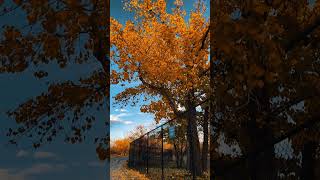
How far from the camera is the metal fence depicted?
10.9 m

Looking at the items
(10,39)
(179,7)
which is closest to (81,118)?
(10,39)

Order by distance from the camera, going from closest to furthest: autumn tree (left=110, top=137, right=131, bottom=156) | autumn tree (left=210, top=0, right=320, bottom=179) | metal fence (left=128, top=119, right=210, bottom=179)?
autumn tree (left=210, top=0, right=320, bottom=179)
metal fence (left=128, top=119, right=210, bottom=179)
autumn tree (left=110, top=137, right=131, bottom=156)

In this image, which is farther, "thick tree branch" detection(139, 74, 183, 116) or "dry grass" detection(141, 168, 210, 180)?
"thick tree branch" detection(139, 74, 183, 116)

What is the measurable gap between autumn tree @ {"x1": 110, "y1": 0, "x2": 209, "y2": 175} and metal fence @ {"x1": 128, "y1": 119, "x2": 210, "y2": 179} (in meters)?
0.76

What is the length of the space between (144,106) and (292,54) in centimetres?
997

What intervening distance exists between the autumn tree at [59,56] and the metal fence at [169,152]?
300cm

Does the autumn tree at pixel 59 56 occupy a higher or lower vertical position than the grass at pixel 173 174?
higher

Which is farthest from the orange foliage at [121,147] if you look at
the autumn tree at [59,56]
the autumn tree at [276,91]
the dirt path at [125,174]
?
the autumn tree at [276,91]

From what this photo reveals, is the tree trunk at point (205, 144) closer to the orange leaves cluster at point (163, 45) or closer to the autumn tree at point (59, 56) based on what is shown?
the orange leaves cluster at point (163, 45)

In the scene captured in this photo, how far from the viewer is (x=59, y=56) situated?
22.9 feet

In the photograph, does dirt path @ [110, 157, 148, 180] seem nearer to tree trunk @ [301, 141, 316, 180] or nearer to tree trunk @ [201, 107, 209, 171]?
tree trunk @ [201, 107, 209, 171]

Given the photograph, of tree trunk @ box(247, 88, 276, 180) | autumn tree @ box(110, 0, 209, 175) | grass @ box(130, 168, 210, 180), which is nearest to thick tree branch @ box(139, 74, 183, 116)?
autumn tree @ box(110, 0, 209, 175)

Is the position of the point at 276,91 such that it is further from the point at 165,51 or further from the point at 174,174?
the point at 165,51

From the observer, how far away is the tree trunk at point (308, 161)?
5.83 m
